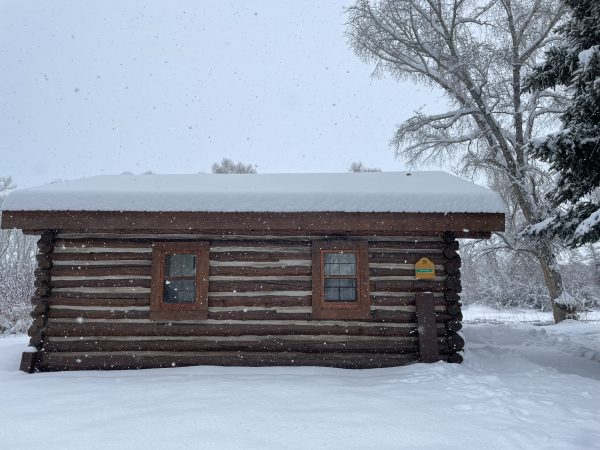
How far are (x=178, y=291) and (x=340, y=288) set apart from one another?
9.60 feet

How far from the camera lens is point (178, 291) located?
7.53 meters

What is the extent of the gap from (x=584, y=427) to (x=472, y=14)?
1370 centimetres

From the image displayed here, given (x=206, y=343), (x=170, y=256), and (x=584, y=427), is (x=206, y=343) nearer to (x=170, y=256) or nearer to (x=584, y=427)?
(x=170, y=256)

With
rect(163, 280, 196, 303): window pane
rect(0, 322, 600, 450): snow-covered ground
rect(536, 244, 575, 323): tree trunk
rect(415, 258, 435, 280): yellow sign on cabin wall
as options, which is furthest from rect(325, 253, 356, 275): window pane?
rect(536, 244, 575, 323): tree trunk

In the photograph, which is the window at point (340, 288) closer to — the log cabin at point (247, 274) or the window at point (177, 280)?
the log cabin at point (247, 274)

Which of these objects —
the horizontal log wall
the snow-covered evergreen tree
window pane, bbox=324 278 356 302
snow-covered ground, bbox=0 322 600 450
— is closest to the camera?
snow-covered ground, bbox=0 322 600 450

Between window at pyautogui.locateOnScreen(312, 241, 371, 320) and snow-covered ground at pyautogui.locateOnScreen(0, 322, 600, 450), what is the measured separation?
2.92 feet

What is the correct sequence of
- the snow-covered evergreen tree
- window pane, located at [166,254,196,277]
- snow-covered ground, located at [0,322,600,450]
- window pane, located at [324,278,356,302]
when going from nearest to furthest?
snow-covered ground, located at [0,322,600,450] → the snow-covered evergreen tree → window pane, located at [324,278,356,302] → window pane, located at [166,254,196,277]

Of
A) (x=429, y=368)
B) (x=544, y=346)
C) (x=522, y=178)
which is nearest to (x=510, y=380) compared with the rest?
(x=429, y=368)

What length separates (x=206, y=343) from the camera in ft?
22.2

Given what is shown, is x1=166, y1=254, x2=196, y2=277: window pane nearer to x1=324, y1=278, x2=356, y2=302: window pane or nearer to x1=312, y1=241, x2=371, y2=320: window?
x1=312, y1=241, x2=371, y2=320: window

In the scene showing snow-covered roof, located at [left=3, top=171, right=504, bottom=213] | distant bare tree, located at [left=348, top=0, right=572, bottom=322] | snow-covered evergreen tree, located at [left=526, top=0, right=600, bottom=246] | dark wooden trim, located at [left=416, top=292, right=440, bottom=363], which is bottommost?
dark wooden trim, located at [left=416, top=292, right=440, bottom=363]

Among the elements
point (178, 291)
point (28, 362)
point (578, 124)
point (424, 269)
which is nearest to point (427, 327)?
point (424, 269)

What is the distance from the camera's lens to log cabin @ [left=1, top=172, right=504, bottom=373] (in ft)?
21.7
